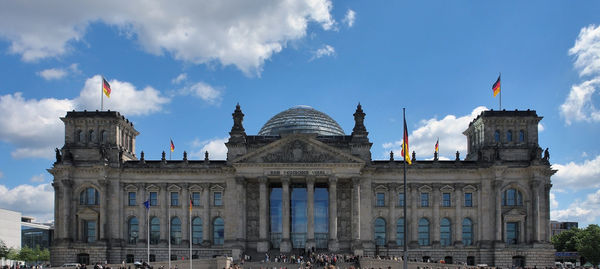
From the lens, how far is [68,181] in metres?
83.0

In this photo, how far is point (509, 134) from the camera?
86.6 m

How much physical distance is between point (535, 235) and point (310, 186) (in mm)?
29285

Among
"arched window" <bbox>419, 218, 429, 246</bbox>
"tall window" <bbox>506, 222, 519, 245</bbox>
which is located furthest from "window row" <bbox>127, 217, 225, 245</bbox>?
"tall window" <bbox>506, 222, 519, 245</bbox>

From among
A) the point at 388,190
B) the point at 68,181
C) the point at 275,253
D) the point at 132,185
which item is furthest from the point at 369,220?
the point at 68,181

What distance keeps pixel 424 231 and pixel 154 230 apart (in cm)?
3572

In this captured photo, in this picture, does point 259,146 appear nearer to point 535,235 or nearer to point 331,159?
point 331,159

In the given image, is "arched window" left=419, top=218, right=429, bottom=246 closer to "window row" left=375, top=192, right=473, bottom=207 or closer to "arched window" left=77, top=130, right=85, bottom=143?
"window row" left=375, top=192, right=473, bottom=207

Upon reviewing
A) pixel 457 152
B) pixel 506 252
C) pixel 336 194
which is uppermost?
pixel 457 152

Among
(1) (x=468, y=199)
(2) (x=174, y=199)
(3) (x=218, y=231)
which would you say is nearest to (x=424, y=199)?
(1) (x=468, y=199)

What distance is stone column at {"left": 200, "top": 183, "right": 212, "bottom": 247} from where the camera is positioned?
3337 inches

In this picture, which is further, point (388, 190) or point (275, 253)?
point (388, 190)

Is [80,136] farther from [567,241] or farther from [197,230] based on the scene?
[567,241]

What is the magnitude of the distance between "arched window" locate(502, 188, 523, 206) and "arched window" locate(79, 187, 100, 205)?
52991 millimetres

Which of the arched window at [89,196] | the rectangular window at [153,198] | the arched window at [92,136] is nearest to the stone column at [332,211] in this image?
the rectangular window at [153,198]
